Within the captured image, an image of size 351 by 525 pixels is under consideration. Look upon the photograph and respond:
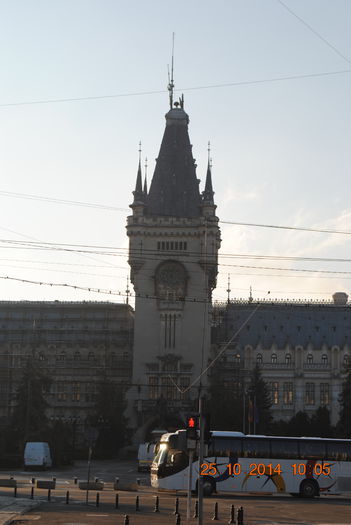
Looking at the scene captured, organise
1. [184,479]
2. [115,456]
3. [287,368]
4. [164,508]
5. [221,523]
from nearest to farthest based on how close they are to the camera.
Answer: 1. [221,523]
2. [164,508]
3. [184,479]
4. [115,456]
5. [287,368]

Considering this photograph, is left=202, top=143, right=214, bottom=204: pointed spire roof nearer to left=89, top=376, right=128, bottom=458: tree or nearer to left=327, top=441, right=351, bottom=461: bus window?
left=89, top=376, right=128, bottom=458: tree

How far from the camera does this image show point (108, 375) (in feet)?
416

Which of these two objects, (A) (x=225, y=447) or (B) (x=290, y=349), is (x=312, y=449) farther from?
(B) (x=290, y=349)

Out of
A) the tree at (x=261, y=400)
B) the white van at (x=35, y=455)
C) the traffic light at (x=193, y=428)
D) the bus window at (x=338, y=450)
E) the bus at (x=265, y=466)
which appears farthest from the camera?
A: the tree at (x=261, y=400)

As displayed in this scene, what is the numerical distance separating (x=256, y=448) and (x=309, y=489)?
346 cm

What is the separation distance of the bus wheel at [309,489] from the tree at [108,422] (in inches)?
2512

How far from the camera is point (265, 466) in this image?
49.2 m

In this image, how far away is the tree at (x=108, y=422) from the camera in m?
113

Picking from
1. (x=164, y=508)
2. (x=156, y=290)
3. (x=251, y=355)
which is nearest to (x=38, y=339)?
(x=156, y=290)

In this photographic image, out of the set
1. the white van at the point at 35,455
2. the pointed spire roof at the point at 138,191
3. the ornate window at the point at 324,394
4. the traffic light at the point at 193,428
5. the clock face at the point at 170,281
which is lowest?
the white van at the point at 35,455

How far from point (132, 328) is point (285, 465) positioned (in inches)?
3260

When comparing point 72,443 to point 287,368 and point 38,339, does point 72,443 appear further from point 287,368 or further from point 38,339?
point 287,368

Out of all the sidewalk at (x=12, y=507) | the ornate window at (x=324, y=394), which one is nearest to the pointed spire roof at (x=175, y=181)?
the ornate window at (x=324, y=394)

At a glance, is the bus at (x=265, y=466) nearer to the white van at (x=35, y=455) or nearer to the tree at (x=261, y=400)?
the white van at (x=35, y=455)
